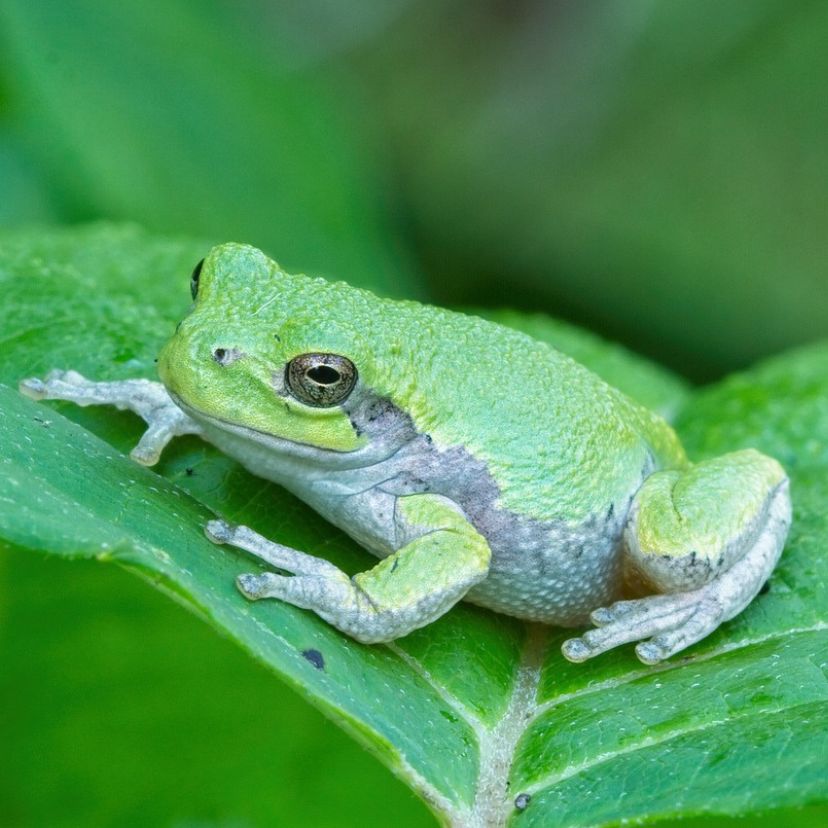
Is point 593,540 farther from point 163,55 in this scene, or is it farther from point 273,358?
point 163,55

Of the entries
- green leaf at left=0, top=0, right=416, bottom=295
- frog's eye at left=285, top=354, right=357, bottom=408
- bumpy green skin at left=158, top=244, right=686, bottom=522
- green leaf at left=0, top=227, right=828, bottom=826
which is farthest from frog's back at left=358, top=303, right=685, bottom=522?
green leaf at left=0, top=0, right=416, bottom=295

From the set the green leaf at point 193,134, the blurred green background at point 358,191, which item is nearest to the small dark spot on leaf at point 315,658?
the blurred green background at point 358,191

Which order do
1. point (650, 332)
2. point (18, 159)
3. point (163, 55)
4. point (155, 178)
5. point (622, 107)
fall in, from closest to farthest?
point (18, 159)
point (155, 178)
point (163, 55)
point (650, 332)
point (622, 107)

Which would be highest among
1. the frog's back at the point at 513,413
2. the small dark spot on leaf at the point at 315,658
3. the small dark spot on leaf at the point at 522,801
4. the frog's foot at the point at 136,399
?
the frog's back at the point at 513,413

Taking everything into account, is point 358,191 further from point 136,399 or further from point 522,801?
point 522,801

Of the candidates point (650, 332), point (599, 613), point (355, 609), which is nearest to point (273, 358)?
point (355, 609)

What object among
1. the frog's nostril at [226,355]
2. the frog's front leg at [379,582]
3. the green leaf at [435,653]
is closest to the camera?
the green leaf at [435,653]

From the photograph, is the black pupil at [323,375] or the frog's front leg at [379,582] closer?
the frog's front leg at [379,582]

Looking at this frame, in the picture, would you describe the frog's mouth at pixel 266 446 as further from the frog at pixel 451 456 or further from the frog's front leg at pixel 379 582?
the frog's front leg at pixel 379 582
